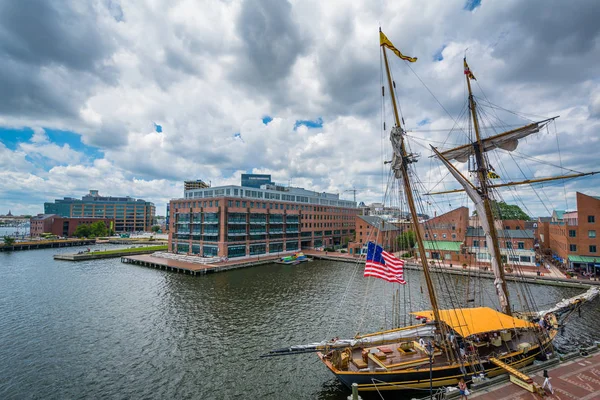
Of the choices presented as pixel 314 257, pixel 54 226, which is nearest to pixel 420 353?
pixel 314 257

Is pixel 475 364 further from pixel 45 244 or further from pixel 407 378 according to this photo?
pixel 45 244

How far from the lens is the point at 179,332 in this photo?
27.4m

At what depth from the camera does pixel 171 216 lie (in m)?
79.4

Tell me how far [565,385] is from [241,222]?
62.8 metres

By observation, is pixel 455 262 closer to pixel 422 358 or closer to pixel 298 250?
pixel 298 250

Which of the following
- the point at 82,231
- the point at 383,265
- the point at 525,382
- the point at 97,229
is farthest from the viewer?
the point at 97,229

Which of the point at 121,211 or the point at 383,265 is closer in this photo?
the point at 383,265

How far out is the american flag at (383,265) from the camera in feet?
65.7

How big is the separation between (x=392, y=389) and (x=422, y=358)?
2932mm

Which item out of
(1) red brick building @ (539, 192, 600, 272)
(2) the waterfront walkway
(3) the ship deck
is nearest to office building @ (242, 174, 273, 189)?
(1) red brick building @ (539, 192, 600, 272)

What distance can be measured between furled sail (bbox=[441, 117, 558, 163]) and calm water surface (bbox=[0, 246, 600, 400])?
1836cm

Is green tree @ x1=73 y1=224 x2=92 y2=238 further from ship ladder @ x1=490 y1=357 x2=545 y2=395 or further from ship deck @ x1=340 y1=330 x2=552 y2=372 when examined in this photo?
ship ladder @ x1=490 y1=357 x2=545 y2=395

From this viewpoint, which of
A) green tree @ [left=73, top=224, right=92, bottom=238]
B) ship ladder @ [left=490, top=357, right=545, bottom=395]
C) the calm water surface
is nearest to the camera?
ship ladder @ [left=490, top=357, right=545, bottom=395]

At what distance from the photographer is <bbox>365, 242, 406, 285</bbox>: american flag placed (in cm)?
2003
